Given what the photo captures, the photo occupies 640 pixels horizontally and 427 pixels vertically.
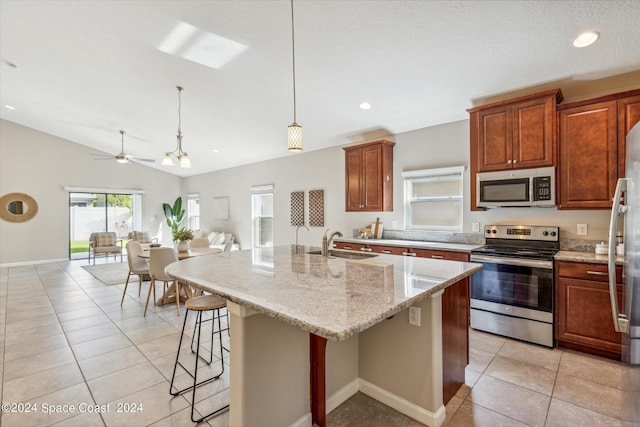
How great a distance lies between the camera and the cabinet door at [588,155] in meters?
2.68

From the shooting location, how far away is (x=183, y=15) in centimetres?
274

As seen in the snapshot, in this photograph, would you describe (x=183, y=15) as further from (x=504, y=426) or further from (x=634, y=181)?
(x=504, y=426)

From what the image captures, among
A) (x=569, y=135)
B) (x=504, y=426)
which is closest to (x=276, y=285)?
(x=504, y=426)

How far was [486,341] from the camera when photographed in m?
3.01

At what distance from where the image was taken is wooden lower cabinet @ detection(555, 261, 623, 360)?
252cm

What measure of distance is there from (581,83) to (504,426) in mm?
3153

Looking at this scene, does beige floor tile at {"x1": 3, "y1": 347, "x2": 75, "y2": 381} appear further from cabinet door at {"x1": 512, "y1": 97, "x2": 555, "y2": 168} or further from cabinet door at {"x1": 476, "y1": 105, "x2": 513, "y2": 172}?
cabinet door at {"x1": 512, "y1": 97, "x2": 555, "y2": 168}

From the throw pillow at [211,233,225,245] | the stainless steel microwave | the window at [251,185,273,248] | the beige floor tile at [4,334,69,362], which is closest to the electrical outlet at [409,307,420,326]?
the stainless steel microwave

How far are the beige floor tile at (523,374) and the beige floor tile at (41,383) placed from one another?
134 inches

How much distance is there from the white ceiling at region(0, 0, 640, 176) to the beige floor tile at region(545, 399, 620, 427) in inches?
108

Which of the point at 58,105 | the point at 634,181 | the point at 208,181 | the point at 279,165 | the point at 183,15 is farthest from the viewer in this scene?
the point at 208,181

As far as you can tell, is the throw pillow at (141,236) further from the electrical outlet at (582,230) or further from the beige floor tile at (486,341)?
the electrical outlet at (582,230)

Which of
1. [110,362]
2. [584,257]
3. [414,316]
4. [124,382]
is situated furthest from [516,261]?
[110,362]

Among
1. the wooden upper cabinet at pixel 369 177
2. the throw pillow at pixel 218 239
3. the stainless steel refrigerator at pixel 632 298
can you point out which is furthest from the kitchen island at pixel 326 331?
the throw pillow at pixel 218 239
